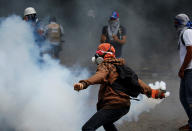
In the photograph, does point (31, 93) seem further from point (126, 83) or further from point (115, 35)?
point (115, 35)

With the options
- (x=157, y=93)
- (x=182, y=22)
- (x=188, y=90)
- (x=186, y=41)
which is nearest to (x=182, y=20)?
(x=182, y=22)

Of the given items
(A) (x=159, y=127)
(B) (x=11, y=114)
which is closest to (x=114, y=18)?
(A) (x=159, y=127)

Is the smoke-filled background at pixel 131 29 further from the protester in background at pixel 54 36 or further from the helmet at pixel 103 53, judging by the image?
the helmet at pixel 103 53

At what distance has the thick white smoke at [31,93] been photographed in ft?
16.7

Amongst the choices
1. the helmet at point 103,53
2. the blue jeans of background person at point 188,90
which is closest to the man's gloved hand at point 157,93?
the helmet at point 103,53

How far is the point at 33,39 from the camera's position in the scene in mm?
5914

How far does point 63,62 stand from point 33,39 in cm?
522

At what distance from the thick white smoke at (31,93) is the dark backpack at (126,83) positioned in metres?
1.16

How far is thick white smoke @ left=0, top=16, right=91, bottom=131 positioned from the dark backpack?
116cm

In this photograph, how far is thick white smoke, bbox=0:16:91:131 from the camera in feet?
16.7

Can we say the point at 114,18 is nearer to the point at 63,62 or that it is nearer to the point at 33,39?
the point at 33,39

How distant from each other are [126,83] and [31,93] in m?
1.55

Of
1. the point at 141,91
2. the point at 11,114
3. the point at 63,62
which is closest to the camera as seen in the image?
the point at 141,91

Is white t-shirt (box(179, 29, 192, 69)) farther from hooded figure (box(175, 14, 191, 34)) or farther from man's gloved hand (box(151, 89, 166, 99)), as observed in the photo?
man's gloved hand (box(151, 89, 166, 99))
